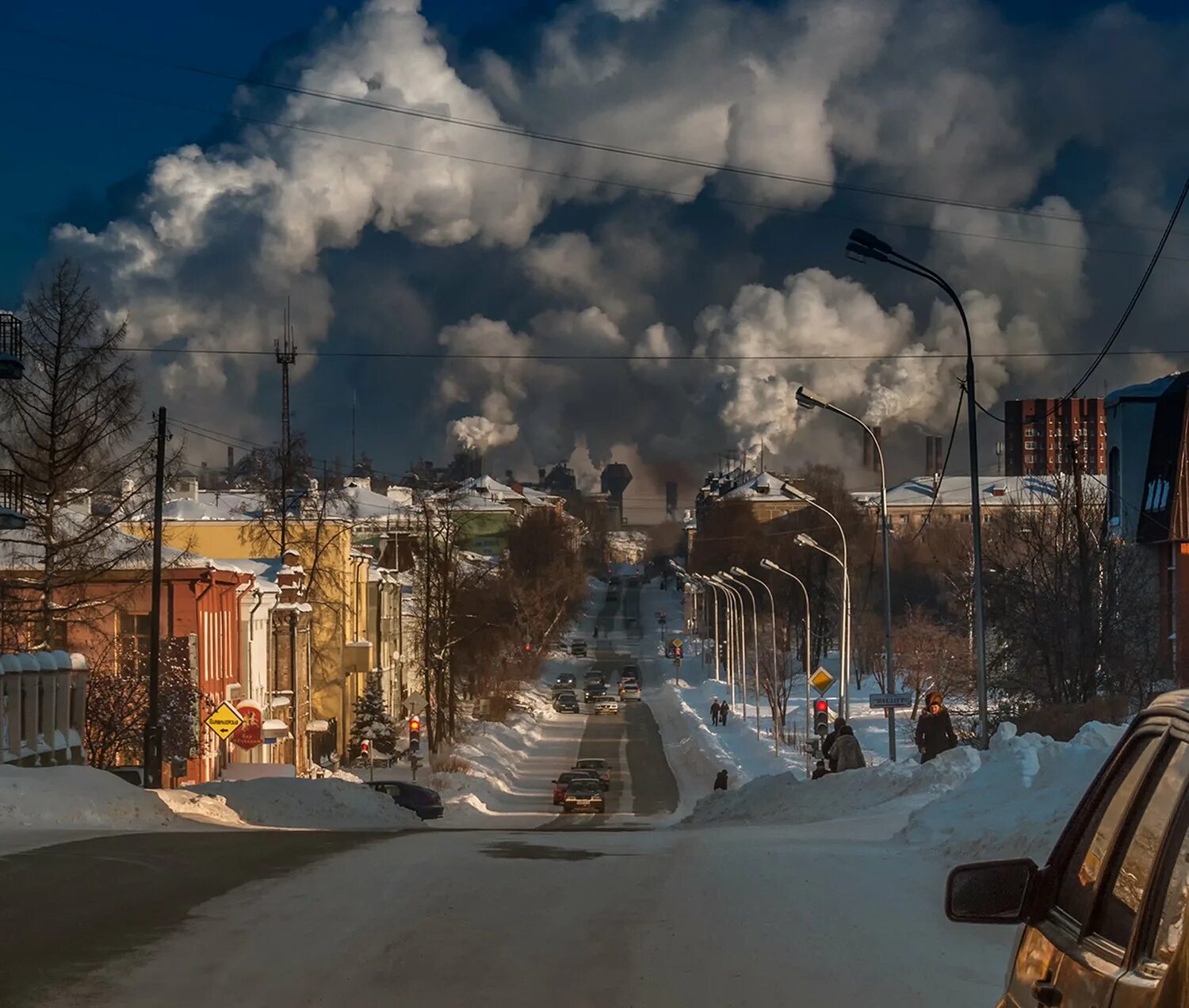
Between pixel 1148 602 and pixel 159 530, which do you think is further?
pixel 1148 602

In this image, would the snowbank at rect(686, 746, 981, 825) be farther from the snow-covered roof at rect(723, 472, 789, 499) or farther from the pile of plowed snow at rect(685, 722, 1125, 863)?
the snow-covered roof at rect(723, 472, 789, 499)

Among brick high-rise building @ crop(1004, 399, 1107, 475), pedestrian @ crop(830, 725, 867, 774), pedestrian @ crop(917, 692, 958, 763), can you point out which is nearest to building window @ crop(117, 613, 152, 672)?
pedestrian @ crop(830, 725, 867, 774)

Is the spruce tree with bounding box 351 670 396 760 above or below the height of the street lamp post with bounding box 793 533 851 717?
below

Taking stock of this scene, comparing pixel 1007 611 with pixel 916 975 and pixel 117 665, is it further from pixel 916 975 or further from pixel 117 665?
pixel 916 975

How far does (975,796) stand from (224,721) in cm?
2362

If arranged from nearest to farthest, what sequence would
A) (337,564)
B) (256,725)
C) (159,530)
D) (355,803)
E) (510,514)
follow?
(355,803), (159,530), (256,725), (337,564), (510,514)

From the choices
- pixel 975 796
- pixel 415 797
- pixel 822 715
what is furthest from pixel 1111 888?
pixel 822 715

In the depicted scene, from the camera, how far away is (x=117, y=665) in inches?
1966

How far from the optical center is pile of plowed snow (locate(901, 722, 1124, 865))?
44.7ft

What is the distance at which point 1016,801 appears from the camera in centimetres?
1523

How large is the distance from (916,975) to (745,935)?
143 centimetres

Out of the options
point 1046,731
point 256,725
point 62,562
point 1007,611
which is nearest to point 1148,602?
point 1007,611

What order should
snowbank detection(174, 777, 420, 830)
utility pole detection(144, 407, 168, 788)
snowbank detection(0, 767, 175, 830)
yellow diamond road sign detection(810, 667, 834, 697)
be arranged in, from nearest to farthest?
snowbank detection(0, 767, 175, 830)
snowbank detection(174, 777, 420, 830)
utility pole detection(144, 407, 168, 788)
yellow diamond road sign detection(810, 667, 834, 697)

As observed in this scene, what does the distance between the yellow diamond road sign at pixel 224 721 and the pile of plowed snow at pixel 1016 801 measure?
71.6ft
